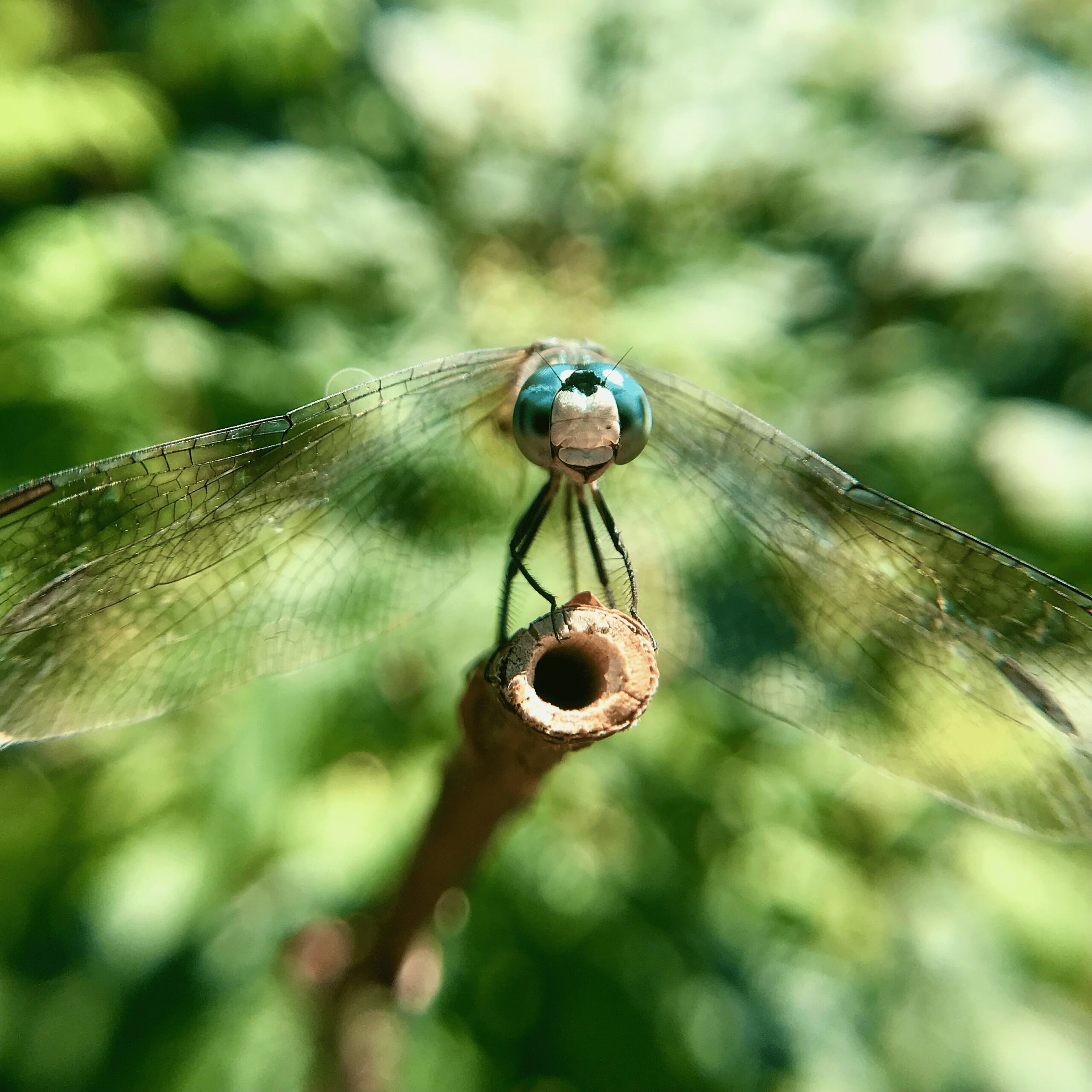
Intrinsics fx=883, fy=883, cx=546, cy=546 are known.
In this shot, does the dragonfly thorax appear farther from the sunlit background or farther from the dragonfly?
the sunlit background

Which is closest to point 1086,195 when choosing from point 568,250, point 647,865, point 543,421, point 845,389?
point 845,389

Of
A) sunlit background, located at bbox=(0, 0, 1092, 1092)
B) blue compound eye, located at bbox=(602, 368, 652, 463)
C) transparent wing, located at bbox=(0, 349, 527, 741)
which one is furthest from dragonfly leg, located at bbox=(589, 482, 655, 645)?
sunlit background, located at bbox=(0, 0, 1092, 1092)

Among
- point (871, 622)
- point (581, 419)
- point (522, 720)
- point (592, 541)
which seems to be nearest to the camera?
point (522, 720)

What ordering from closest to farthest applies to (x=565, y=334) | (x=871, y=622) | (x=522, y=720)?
(x=522, y=720), (x=871, y=622), (x=565, y=334)

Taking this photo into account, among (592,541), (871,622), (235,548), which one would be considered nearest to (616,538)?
(592,541)

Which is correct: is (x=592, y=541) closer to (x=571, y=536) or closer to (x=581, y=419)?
(x=571, y=536)

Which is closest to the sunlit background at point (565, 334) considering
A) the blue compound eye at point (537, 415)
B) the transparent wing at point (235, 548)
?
the transparent wing at point (235, 548)
